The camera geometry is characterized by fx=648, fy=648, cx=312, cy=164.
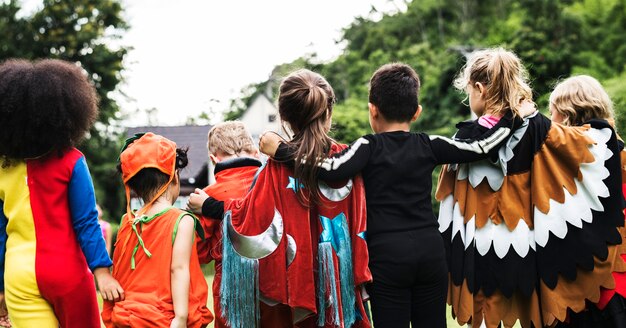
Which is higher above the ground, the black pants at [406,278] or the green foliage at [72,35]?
the green foliage at [72,35]

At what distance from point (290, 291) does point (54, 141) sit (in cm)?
128

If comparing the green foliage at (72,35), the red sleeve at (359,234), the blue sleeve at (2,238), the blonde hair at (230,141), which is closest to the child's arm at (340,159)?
the red sleeve at (359,234)

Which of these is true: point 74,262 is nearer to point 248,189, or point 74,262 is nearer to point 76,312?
point 76,312

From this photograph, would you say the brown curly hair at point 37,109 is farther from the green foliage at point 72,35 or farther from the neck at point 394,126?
the green foliage at point 72,35

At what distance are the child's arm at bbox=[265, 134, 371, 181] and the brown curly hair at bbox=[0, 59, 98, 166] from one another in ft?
3.03

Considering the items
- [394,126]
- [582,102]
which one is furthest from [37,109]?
[582,102]

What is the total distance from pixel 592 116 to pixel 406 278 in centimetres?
166

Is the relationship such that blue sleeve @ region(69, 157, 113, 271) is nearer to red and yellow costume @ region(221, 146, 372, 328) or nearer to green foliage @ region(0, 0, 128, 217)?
red and yellow costume @ region(221, 146, 372, 328)

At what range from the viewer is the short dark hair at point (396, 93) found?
126 inches

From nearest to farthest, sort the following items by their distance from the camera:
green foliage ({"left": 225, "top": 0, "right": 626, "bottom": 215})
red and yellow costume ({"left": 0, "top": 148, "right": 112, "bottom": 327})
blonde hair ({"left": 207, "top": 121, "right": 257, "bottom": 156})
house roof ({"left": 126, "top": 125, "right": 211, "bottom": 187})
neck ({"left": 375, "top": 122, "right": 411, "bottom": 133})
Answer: red and yellow costume ({"left": 0, "top": 148, "right": 112, "bottom": 327}) → neck ({"left": 375, "top": 122, "right": 411, "bottom": 133}) → blonde hair ({"left": 207, "top": 121, "right": 257, "bottom": 156}) → green foliage ({"left": 225, "top": 0, "right": 626, "bottom": 215}) → house roof ({"left": 126, "top": 125, "right": 211, "bottom": 187})

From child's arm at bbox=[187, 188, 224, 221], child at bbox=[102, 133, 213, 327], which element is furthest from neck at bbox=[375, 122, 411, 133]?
child at bbox=[102, 133, 213, 327]

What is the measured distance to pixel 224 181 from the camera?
137 inches

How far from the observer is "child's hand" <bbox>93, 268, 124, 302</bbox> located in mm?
2932

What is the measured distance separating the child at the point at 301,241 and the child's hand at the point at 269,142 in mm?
69
